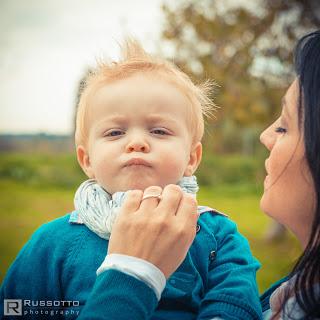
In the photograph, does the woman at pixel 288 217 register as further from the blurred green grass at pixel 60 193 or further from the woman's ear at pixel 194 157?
the blurred green grass at pixel 60 193

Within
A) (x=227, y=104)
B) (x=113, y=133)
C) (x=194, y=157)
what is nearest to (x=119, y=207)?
(x=113, y=133)

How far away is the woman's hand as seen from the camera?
703mm

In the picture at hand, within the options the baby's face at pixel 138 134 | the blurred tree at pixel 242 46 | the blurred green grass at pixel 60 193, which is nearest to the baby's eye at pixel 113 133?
the baby's face at pixel 138 134

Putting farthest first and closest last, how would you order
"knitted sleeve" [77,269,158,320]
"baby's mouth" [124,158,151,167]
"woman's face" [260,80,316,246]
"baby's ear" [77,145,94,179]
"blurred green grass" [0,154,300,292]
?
"blurred green grass" [0,154,300,292] → "baby's ear" [77,145,94,179] → "baby's mouth" [124,158,151,167] → "woman's face" [260,80,316,246] → "knitted sleeve" [77,269,158,320]

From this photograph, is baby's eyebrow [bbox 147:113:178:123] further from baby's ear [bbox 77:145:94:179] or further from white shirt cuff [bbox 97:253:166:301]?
white shirt cuff [bbox 97:253:166:301]

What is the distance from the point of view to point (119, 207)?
33.2 inches

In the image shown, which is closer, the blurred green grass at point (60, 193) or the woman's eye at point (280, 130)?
the woman's eye at point (280, 130)

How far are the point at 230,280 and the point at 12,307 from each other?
0.39 m

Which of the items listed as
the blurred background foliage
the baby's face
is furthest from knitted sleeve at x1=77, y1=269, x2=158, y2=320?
the blurred background foliage

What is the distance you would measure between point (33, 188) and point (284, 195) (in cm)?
235

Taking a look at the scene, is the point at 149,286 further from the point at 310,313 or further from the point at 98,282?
the point at 310,313

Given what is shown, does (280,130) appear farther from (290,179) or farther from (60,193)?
(60,193)

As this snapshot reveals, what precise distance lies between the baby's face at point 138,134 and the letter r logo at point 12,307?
0.87 ft

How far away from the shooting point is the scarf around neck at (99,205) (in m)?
0.84
